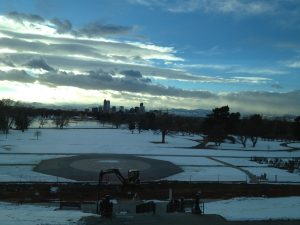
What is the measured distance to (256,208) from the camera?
79.0ft

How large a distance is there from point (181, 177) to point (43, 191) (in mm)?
13231

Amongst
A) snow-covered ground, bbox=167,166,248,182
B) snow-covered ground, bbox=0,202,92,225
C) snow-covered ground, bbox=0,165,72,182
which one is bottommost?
snow-covered ground, bbox=0,165,72,182

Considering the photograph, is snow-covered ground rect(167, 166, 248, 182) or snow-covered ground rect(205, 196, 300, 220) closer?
snow-covered ground rect(205, 196, 300, 220)

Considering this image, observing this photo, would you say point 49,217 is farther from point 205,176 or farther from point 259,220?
point 205,176

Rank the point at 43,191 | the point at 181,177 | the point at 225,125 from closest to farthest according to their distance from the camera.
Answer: the point at 43,191
the point at 181,177
the point at 225,125

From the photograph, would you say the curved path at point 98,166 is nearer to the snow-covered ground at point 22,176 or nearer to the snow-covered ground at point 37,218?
the snow-covered ground at point 22,176

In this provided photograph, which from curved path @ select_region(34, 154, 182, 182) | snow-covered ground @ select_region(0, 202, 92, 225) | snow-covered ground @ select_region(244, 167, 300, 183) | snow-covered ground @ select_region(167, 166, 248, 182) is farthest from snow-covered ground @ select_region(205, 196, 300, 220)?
snow-covered ground @ select_region(244, 167, 300, 183)

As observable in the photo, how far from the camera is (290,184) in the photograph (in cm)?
3788

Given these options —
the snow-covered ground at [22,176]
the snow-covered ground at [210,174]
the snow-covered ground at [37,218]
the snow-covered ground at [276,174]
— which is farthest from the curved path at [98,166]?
the snow-covered ground at [37,218]

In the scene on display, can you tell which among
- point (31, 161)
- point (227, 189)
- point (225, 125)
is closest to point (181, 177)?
point (227, 189)

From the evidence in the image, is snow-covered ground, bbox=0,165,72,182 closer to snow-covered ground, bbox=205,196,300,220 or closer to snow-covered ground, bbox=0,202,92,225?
snow-covered ground, bbox=0,202,92,225

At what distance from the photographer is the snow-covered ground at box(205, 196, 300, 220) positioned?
20.5 metres

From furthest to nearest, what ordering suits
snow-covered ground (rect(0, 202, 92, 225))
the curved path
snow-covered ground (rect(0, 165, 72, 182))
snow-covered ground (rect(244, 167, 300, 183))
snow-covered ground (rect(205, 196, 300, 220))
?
1. snow-covered ground (rect(244, 167, 300, 183))
2. the curved path
3. snow-covered ground (rect(0, 165, 72, 182))
4. snow-covered ground (rect(205, 196, 300, 220))
5. snow-covered ground (rect(0, 202, 92, 225))

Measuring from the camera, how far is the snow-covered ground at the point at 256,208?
20.5 meters
